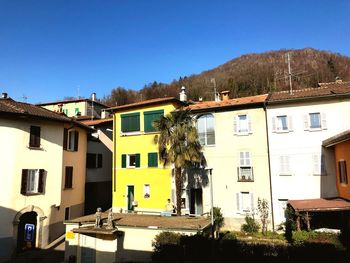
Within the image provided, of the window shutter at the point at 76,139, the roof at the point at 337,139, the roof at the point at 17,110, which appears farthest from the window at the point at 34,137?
the roof at the point at 337,139

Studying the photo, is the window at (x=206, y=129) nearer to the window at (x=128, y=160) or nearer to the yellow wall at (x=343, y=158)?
the window at (x=128, y=160)

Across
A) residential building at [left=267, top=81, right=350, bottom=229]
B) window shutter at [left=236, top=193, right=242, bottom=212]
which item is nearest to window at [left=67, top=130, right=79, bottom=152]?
window shutter at [left=236, top=193, right=242, bottom=212]

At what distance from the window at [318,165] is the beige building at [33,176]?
20.2m

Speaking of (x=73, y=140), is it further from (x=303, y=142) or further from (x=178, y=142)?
(x=303, y=142)

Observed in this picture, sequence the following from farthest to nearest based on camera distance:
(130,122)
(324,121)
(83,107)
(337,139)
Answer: (83,107)
(130,122)
(324,121)
(337,139)

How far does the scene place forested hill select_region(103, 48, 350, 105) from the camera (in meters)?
69.9

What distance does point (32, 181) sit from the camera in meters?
Answer: 22.9

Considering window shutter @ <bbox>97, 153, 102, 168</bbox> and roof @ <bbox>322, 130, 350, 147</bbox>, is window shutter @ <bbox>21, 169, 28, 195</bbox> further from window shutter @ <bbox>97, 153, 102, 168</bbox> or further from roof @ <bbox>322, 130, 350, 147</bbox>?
roof @ <bbox>322, 130, 350, 147</bbox>

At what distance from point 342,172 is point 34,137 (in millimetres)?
23036

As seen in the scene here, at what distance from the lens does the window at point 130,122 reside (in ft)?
89.1

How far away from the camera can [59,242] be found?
2375 centimetres

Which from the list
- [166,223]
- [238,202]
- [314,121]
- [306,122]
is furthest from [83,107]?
[314,121]

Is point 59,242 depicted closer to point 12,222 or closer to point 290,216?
point 12,222

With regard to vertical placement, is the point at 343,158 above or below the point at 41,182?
above
